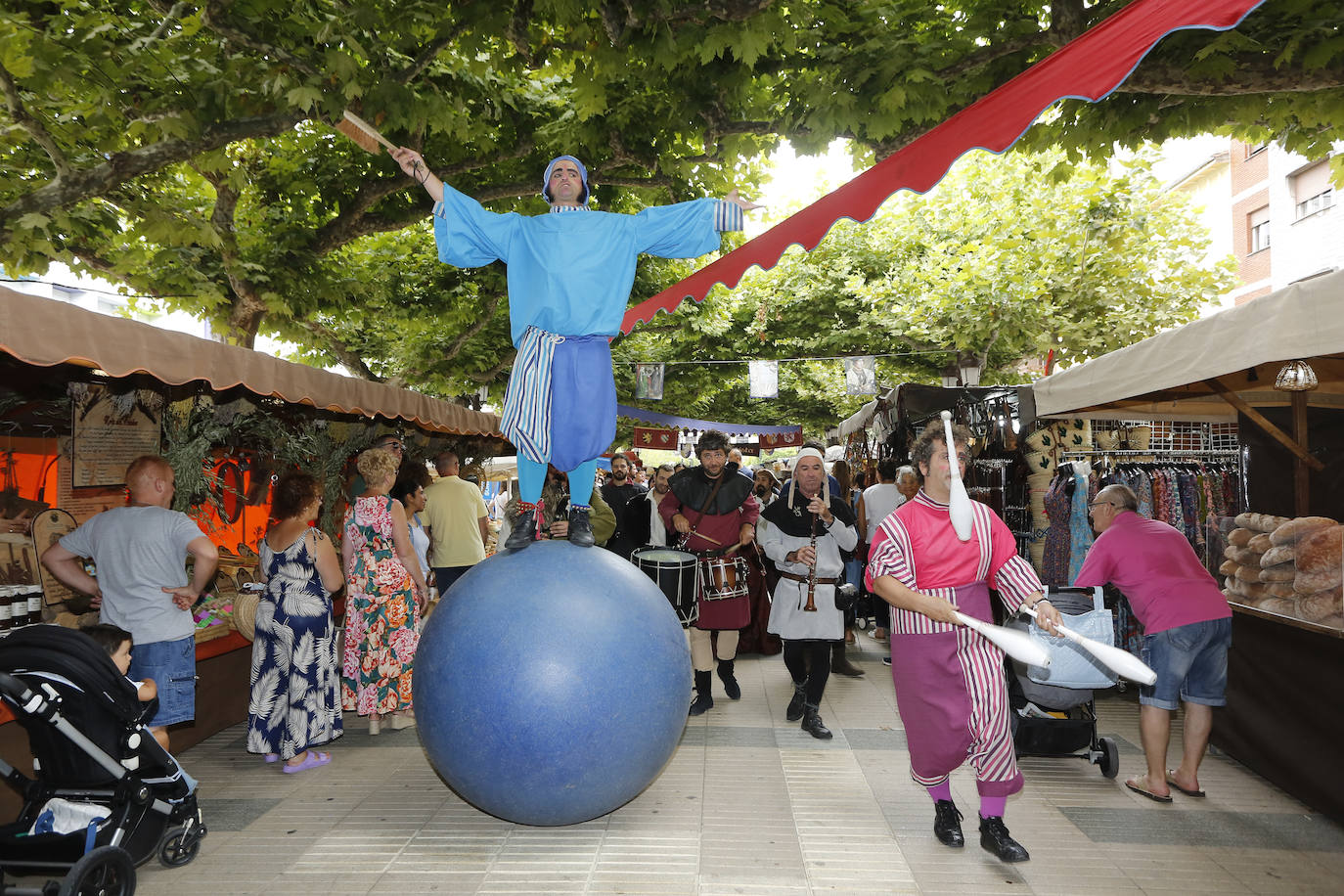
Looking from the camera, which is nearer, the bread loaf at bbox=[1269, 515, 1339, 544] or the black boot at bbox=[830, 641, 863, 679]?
the bread loaf at bbox=[1269, 515, 1339, 544]

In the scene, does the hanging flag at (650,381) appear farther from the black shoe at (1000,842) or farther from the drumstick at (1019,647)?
the drumstick at (1019,647)

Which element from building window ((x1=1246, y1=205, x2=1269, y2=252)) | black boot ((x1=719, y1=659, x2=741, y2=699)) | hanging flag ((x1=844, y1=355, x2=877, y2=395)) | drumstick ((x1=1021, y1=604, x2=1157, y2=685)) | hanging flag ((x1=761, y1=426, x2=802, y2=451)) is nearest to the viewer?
drumstick ((x1=1021, y1=604, x2=1157, y2=685))

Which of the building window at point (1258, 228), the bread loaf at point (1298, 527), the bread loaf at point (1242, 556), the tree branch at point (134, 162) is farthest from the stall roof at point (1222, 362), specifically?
the building window at point (1258, 228)

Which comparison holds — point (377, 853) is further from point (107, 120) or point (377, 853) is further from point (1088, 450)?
point (1088, 450)

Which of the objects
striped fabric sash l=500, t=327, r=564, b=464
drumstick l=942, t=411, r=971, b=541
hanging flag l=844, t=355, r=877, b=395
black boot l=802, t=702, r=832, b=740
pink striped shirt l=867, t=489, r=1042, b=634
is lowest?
black boot l=802, t=702, r=832, b=740

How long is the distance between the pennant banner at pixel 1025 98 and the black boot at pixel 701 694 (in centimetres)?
393

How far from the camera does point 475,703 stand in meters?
3.50

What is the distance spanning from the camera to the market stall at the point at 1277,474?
4.25 m

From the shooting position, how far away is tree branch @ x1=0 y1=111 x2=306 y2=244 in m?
6.59

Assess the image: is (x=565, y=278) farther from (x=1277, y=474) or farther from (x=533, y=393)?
(x=1277, y=474)

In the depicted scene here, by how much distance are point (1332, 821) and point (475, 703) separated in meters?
4.68

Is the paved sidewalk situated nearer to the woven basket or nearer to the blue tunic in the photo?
the woven basket

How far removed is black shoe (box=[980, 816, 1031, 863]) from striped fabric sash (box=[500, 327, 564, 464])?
2.88 m

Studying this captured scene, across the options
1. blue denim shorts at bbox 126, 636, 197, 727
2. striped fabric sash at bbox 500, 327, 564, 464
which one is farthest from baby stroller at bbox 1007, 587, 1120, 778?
blue denim shorts at bbox 126, 636, 197, 727
